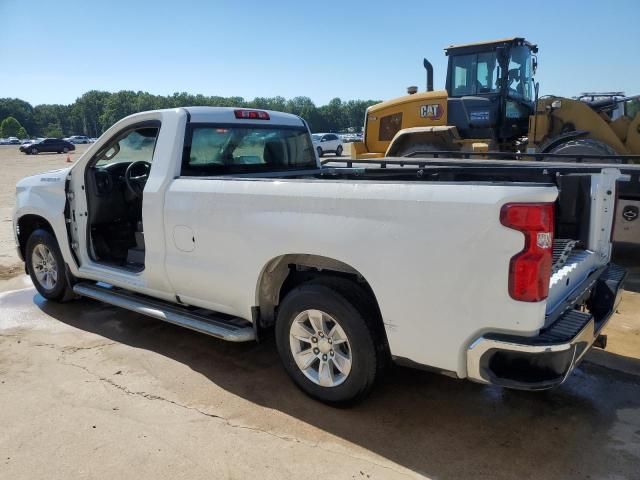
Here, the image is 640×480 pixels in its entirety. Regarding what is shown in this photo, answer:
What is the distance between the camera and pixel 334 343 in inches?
126

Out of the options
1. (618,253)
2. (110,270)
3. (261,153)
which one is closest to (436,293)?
(261,153)

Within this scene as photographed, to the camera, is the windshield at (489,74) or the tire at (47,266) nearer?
the tire at (47,266)

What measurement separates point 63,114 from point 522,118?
165 meters

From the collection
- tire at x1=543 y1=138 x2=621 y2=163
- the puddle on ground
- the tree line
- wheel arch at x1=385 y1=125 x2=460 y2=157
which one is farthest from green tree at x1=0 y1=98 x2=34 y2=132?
tire at x1=543 y1=138 x2=621 y2=163

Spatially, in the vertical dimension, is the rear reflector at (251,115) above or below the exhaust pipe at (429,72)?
below

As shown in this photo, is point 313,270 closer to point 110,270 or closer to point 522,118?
point 110,270


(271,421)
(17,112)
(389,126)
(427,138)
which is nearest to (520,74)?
(427,138)

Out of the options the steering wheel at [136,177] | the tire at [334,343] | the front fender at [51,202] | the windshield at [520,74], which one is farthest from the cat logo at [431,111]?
the tire at [334,343]

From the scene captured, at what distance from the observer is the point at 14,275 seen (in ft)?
22.6

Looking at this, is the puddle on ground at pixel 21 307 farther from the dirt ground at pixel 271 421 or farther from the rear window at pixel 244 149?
the rear window at pixel 244 149

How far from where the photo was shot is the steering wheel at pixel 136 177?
5020mm

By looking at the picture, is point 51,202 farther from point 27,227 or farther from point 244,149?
point 244,149

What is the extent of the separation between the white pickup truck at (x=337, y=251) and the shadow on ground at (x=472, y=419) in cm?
25

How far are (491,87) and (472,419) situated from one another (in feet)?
27.2
